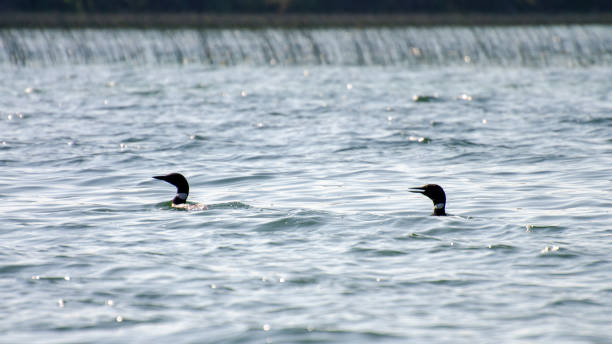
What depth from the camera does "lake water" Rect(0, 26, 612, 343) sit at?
8039mm

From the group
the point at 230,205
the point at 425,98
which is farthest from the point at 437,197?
the point at 425,98

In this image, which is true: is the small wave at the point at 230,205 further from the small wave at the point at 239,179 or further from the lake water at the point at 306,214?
the small wave at the point at 239,179

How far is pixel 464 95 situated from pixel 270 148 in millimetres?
11286

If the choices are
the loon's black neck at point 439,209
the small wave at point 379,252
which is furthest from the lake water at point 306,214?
the loon's black neck at point 439,209

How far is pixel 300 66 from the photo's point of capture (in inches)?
1473

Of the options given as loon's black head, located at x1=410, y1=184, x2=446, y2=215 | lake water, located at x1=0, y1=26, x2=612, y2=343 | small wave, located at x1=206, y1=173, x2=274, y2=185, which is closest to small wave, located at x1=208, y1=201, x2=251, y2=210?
lake water, located at x1=0, y1=26, x2=612, y2=343

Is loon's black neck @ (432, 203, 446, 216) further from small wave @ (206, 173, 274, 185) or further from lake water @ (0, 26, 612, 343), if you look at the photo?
small wave @ (206, 173, 274, 185)

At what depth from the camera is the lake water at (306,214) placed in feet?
26.4

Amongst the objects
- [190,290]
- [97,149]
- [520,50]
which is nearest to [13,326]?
[190,290]

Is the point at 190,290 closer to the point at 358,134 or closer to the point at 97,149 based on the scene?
the point at 97,149

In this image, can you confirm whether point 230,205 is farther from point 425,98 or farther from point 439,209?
point 425,98

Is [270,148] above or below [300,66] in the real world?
below

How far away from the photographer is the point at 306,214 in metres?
12.2

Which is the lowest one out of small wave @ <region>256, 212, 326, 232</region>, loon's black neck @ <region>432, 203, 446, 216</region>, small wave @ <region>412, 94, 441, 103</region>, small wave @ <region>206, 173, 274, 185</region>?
small wave @ <region>256, 212, 326, 232</region>
